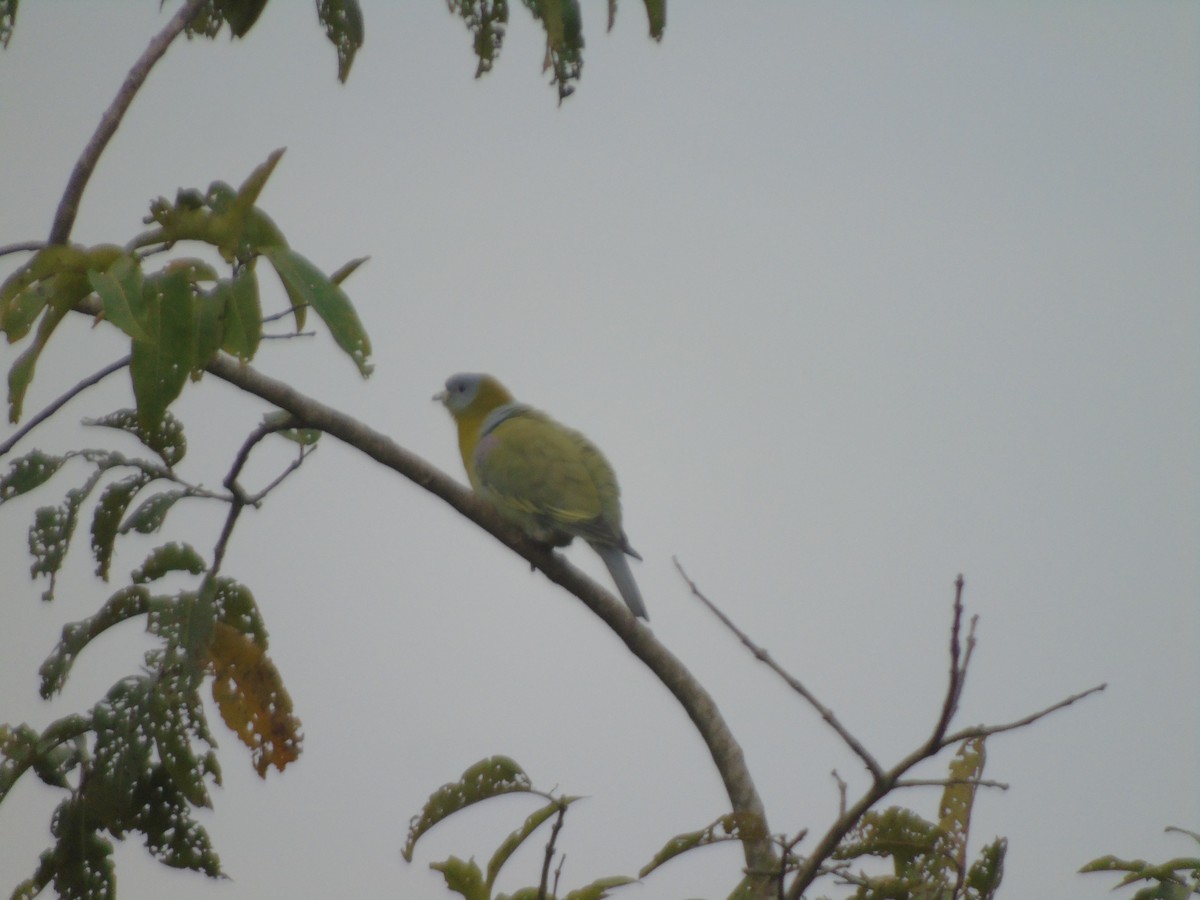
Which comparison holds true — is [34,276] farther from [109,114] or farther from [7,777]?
[7,777]

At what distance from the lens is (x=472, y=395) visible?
5605 millimetres

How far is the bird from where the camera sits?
4242 millimetres

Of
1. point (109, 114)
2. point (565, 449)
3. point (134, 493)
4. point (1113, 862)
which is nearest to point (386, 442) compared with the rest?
point (134, 493)

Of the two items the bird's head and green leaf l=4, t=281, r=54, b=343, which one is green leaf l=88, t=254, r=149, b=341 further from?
the bird's head

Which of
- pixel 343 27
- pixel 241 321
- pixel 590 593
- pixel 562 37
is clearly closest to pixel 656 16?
pixel 562 37

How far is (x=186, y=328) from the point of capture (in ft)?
5.57

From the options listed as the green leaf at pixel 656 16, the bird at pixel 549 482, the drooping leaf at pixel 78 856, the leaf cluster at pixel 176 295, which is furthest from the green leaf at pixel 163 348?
the bird at pixel 549 482

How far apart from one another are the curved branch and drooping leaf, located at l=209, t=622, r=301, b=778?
18.4 inches

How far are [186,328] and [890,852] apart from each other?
1.39 metres

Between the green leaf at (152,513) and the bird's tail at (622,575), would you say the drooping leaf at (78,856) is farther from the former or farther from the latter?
the bird's tail at (622,575)

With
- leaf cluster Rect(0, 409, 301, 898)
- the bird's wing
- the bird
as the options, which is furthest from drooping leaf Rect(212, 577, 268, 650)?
the bird's wing

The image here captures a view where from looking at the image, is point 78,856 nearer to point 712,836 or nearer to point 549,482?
point 712,836

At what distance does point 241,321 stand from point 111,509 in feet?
3.52

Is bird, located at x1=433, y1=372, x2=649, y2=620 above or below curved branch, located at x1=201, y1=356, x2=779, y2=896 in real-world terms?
above
